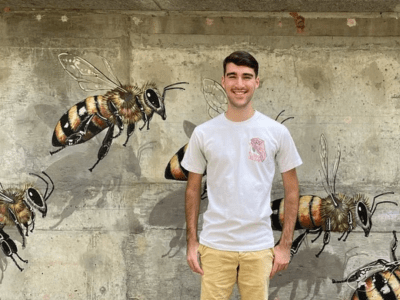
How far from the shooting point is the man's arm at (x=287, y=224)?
2420 mm

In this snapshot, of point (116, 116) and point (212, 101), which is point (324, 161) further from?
point (116, 116)

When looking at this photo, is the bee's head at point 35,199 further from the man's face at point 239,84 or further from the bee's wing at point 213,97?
the man's face at point 239,84

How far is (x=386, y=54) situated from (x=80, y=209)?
253 cm

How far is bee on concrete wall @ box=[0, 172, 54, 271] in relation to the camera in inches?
137

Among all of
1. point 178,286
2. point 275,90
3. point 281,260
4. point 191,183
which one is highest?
point 275,90

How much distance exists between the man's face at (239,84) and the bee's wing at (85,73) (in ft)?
4.33

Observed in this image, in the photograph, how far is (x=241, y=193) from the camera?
231 centimetres

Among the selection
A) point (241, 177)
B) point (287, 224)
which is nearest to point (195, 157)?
point (241, 177)

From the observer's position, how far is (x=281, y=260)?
2.42 metres

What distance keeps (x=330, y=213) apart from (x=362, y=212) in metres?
0.23

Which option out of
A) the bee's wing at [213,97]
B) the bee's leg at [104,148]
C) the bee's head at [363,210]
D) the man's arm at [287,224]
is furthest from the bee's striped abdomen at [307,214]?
the bee's leg at [104,148]

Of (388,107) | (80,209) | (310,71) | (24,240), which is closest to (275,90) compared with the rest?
(310,71)

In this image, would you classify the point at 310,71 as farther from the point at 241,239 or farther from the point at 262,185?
the point at 241,239

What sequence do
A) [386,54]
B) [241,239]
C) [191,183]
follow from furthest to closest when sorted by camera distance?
1. [386,54]
2. [191,183]
3. [241,239]
